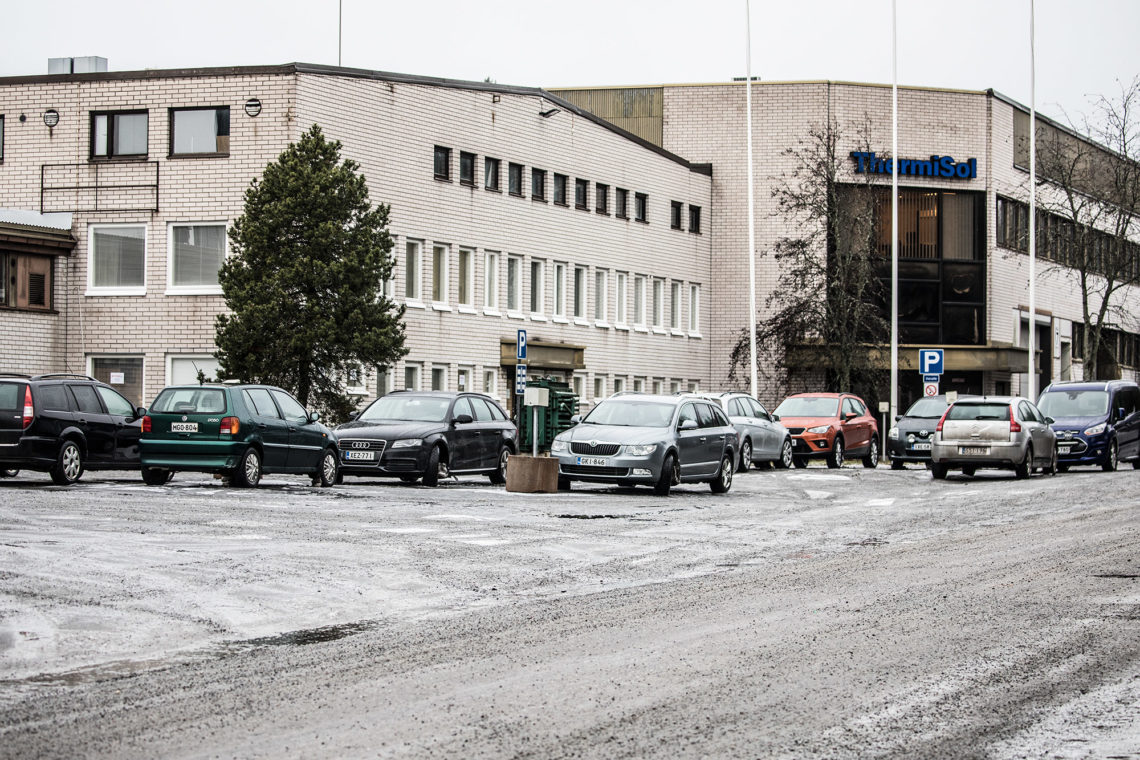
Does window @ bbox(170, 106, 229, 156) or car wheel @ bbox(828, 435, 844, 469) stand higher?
window @ bbox(170, 106, 229, 156)

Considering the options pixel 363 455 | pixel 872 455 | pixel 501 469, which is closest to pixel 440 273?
pixel 872 455

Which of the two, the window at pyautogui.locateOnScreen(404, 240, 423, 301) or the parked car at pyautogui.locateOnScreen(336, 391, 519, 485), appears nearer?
the parked car at pyautogui.locateOnScreen(336, 391, 519, 485)

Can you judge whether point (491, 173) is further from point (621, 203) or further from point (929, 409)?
point (929, 409)

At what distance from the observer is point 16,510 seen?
61.0 ft

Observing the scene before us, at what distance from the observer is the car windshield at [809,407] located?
4016 centimetres

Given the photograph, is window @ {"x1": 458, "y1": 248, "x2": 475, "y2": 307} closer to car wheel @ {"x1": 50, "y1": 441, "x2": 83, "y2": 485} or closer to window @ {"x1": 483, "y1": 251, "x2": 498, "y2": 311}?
window @ {"x1": 483, "y1": 251, "x2": 498, "y2": 311}

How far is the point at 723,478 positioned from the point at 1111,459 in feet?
41.7

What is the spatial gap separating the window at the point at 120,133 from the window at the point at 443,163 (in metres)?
8.44

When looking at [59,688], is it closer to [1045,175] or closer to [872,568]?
[872,568]

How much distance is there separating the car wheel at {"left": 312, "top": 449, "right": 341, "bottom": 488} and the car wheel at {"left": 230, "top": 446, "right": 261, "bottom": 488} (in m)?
1.31

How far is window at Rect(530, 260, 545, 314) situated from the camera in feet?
170

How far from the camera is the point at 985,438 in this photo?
31656 mm

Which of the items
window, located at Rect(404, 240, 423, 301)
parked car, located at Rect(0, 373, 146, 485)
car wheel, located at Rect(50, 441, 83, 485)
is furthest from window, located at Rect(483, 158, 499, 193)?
car wheel, located at Rect(50, 441, 83, 485)

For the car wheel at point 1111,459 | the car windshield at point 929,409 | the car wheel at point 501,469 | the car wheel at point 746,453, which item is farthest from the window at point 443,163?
the car wheel at point 1111,459
